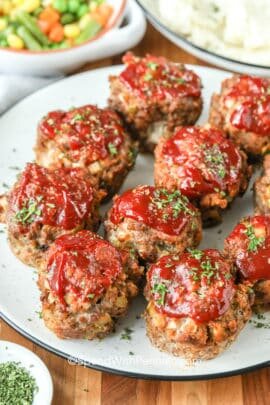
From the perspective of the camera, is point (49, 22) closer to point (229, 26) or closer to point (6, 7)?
point (6, 7)

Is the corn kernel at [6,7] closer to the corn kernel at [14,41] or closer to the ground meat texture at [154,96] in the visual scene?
the corn kernel at [14,41]

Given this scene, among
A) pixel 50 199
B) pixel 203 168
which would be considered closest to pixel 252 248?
pixel 203 168

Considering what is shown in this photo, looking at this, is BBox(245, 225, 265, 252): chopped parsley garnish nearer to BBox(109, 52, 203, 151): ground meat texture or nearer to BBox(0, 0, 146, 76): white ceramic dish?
BBox(109, 52, 203, 151): ground meat texture

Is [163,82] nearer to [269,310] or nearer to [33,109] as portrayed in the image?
[33,109]

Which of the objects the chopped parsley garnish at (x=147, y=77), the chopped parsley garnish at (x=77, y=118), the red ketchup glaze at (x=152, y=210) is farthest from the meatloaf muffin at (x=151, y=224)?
the chopped parsley garnish at (x=147, y=77)

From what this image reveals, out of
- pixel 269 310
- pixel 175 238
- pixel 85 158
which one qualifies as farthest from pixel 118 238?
pixel 269 310
